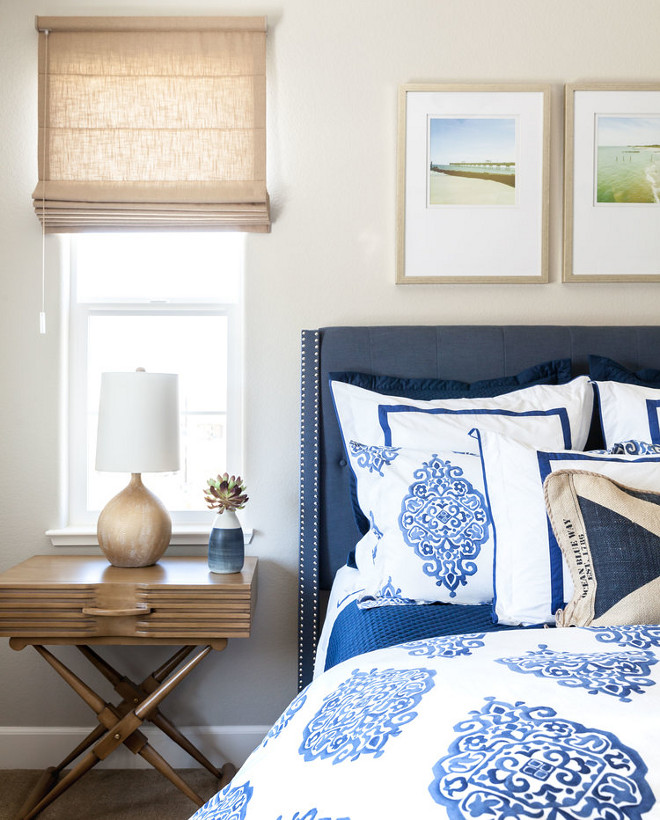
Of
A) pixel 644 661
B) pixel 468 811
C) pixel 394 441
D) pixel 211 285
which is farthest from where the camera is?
pixel 211 285

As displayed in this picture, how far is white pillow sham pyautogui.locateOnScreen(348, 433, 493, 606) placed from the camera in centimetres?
167

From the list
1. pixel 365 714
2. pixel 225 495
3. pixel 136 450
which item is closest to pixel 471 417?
pixel 225 495

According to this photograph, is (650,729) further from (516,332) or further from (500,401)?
(516,332)

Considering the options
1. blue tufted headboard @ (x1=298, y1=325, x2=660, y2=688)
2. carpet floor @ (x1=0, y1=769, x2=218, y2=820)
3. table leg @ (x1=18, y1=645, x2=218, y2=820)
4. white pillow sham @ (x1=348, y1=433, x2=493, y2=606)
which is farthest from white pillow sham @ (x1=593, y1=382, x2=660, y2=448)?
carpet floor @ (x1=0, y1=769, x2=218, y2=820)

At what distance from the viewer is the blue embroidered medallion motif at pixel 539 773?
656mm

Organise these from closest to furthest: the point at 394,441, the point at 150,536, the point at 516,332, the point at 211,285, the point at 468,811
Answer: the point at 468,811 < the point at 394,441 < the point at 150,536 < the point at 516,332 < the point at 211,285

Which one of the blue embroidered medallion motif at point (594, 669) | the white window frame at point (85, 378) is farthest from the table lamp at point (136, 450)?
the blue embroidered medallion motif at point (594, 669)

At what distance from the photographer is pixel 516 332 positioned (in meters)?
2.30

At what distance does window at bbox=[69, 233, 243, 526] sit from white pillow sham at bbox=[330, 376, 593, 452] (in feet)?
2.04

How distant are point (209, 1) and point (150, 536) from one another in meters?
1.88

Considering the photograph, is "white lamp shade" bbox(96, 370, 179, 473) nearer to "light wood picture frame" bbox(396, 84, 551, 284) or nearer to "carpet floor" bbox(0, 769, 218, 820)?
"light wood picture frame" bbox(396, 84, 551, 284)

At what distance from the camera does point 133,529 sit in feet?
7.05

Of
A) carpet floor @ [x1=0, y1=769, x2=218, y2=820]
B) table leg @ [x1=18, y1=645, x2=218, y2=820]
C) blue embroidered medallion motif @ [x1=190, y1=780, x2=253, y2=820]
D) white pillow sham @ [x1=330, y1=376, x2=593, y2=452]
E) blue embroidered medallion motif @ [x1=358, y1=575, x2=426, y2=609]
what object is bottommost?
carpet floor @ [x1=0, y1=769, x2=218, y2=820]

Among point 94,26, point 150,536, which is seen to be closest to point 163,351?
point 150,536
